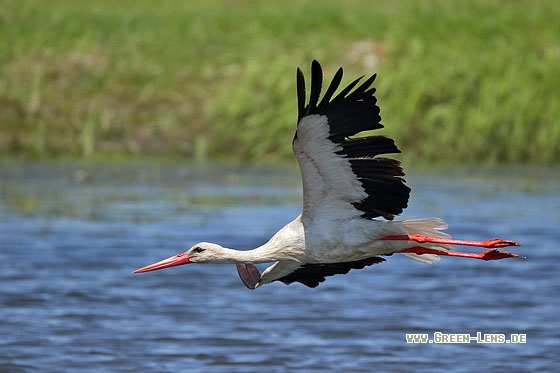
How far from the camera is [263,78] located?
779 inches

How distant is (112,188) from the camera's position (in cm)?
1764

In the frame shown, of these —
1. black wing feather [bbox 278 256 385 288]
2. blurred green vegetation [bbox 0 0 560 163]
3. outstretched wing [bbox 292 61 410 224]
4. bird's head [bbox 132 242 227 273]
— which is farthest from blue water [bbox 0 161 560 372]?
outstretched wing [bbox 292 61 410 224]

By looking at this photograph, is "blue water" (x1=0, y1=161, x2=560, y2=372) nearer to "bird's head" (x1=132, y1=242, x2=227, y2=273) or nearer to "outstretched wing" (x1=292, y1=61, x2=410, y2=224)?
"bird's head" (x1=132, y1=242, x2=227, y2=273)

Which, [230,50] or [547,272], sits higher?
[230,50]

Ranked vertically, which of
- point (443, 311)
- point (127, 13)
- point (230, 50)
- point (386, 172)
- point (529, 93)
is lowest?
point (443, 311)

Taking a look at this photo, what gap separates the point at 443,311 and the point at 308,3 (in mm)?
14796

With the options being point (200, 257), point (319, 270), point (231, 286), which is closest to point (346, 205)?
point (319, 270)

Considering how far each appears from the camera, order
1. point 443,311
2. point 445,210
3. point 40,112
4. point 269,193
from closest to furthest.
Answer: point 443,311 → point 445,210 → point 269,193 → point 40,112

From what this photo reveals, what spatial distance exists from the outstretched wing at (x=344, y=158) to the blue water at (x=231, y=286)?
5.97 feet

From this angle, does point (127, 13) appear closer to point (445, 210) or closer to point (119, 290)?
point (445, 210)

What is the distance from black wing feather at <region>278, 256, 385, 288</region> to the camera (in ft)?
28.4

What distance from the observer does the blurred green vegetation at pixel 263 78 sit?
18.6 m

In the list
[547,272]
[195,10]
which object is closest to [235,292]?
[547,272]

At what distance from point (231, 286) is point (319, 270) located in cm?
394
